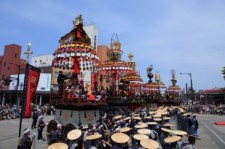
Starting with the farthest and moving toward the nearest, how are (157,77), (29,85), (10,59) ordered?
(10,59), (157,77), (29,85)

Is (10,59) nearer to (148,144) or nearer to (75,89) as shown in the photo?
(75,89)

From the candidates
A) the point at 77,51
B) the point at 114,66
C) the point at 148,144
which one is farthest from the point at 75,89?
the point at 114,66

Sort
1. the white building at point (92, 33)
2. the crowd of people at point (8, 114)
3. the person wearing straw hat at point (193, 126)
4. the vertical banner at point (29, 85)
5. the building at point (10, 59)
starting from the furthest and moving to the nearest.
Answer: the white building at point (92, 33) < the building at point (10, 59) < the crowd of people at point (8, 114) < the person wearing straw hat at point (193, 126) < the vertical banner at point (29, 85)

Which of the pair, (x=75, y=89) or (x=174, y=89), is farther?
(x=174, y=89)

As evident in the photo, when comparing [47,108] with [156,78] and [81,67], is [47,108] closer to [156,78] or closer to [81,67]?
[156,78]

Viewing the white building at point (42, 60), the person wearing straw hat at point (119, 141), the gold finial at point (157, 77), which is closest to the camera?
the person wearing straw hat at point (119, 141)

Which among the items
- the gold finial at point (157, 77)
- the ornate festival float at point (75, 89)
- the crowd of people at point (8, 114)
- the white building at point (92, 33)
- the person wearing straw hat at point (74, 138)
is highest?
the white building at point (92, 33)

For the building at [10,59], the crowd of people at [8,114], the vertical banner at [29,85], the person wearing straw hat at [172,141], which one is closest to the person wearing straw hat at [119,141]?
the person wearing straw hat at [172,141]

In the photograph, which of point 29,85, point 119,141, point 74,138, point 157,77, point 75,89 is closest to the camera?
point 119,141

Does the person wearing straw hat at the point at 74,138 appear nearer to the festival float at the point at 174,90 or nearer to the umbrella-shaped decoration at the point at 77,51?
the umbrella-shaped decoration at the point at 77,51

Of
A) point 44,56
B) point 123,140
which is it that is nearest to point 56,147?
point 123,140

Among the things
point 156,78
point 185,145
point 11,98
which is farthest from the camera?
point 11,98

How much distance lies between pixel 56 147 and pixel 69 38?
8.11 meters

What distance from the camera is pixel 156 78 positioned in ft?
135
